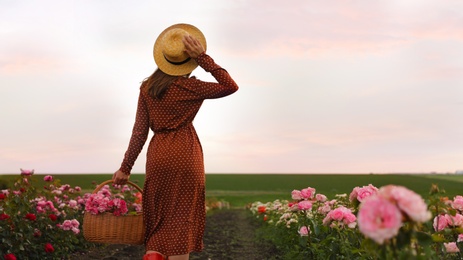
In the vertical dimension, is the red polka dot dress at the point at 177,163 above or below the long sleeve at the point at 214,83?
below

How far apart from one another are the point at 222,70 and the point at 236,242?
559 centimetres

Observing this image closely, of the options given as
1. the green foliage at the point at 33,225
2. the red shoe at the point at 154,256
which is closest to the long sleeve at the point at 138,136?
the red shoe at the point at 154,256

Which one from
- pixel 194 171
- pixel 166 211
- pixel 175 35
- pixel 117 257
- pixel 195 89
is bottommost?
pixel 117 257

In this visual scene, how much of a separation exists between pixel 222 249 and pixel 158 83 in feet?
16.0

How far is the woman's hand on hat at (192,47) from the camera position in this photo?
4.51m

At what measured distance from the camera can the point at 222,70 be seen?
451 centimetres

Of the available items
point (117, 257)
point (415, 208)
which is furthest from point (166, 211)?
point (117, 257)

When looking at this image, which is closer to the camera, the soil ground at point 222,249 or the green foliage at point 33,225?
the green foliage at point 33,225

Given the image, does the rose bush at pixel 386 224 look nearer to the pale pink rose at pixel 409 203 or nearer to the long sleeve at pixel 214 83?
the pale pink rose at pixel 409 203

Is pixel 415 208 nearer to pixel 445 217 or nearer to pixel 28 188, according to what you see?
pixel 445 217

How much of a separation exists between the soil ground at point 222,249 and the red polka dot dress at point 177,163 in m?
3.22

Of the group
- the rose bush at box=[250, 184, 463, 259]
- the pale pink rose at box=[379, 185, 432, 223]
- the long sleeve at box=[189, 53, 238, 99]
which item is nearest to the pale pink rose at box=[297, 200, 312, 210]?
the rose bush at box=[250, 184, 463, 259]

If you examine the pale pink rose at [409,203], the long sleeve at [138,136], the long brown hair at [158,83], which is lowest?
the pale pink rose at [409,203]

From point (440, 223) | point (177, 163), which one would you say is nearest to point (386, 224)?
point (440, 223)
